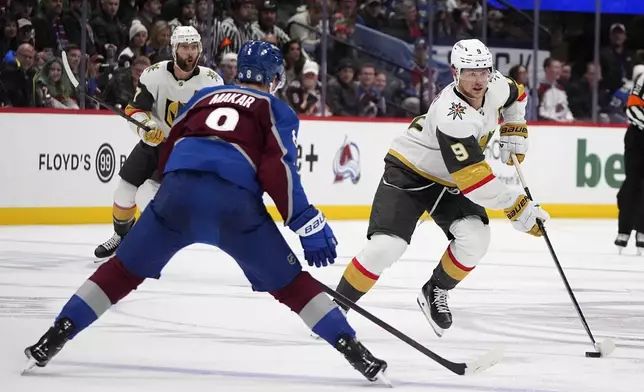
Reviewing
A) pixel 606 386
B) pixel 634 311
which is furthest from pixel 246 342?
pixel 634 311

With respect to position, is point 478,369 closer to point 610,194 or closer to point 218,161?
point 218,161

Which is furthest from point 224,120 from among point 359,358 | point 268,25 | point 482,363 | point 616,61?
point 616,61

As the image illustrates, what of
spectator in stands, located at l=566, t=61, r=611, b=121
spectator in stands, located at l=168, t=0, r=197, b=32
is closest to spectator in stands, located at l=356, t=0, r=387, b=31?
spectator in stands, located at l=168, t=0, r=197, b=32

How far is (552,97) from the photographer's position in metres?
11.3

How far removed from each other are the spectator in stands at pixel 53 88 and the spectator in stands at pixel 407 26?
10.2 feet

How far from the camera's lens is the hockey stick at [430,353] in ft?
11.7

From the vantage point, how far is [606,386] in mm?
3594

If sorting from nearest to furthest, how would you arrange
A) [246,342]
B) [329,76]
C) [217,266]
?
1. [246,342]
2. [217,266]
3. [329,76]

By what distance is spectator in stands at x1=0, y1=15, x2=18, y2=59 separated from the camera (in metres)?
8.82

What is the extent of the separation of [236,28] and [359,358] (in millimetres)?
6608

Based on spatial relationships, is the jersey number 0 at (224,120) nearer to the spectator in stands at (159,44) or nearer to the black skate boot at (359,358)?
the black skate boot at (359,358)

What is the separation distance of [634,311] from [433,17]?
5.90 meters

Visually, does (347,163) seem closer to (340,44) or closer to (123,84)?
(340,44)

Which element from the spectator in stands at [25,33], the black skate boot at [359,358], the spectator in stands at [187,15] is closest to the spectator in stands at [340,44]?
the spectator in stands at [187,15]
